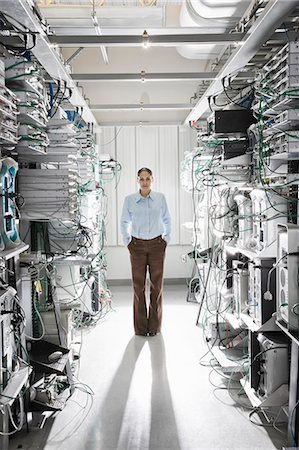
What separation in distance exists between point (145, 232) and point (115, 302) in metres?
1.76

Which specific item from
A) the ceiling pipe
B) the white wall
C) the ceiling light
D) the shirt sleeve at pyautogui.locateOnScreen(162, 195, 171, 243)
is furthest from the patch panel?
the white wall

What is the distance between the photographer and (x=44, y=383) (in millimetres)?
3061

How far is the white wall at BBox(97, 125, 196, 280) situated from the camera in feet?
23.9

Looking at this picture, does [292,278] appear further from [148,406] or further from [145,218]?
[145,218]

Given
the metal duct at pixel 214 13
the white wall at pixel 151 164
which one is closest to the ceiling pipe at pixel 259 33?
the metal duct at pixel 214 13

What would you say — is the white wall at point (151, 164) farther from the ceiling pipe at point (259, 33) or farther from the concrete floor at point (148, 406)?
the ceiling pipe at point (259, 33)

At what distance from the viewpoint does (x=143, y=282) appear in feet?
16.6

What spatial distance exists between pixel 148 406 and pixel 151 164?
4.59m

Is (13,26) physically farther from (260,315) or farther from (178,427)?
(178,427)

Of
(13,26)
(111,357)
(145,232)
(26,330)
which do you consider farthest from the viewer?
(145,232)

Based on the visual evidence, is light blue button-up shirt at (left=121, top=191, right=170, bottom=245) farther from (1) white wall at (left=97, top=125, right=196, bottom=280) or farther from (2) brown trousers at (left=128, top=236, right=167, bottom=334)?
(1) white wall at (left=97, top=125, right=196, bottom=280)

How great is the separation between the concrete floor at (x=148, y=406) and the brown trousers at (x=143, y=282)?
0.17 meters

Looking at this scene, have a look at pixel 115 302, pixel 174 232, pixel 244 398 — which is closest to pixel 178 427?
pixel 244 398

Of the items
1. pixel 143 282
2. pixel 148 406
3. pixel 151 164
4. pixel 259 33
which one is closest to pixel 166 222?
pixel 143 282
